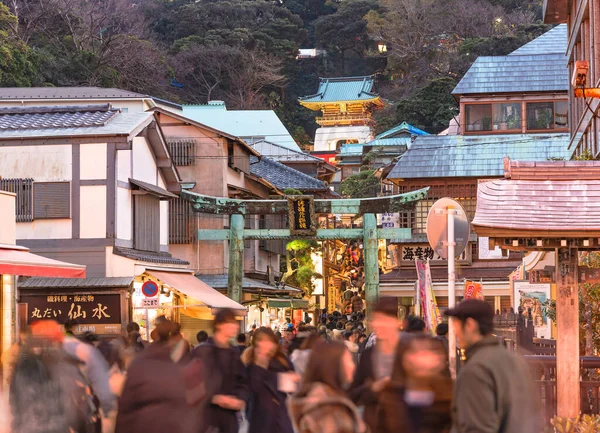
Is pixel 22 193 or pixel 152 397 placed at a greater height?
pixel 22 193

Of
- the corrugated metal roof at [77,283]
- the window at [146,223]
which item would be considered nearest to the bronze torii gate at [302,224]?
the window at [146,223]

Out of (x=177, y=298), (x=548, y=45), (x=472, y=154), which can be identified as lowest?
(x=177, y=298)

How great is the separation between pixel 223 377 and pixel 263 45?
76.6 meters

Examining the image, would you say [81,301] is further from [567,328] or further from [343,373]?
[343,373]

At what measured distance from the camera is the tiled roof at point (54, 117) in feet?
80.8

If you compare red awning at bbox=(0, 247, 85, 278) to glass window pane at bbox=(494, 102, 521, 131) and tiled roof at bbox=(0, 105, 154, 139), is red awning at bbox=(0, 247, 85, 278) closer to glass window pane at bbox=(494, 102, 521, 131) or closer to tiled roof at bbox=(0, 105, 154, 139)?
tiled roof at bbox=(0, 105, 154, 139)

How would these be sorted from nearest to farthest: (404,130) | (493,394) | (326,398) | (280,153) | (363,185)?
(493,394) → (326,398) → (363,185) → (280,153) → (404,130)

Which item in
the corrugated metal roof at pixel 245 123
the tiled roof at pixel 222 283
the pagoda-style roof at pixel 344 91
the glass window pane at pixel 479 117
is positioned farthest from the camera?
the pagoda-style roof at pixel 344 91

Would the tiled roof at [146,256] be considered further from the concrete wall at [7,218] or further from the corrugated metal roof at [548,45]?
the corrugated metal roof at [548,45]

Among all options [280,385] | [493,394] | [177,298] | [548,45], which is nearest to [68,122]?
[177,298]

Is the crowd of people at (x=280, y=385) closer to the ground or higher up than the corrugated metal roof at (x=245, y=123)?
closer to the ground

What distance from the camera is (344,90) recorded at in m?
87.4

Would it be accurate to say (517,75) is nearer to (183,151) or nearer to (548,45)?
(548,45)

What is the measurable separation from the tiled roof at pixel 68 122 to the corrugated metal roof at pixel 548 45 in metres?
24.7
